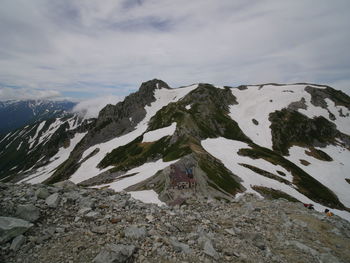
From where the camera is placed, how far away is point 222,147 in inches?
3354

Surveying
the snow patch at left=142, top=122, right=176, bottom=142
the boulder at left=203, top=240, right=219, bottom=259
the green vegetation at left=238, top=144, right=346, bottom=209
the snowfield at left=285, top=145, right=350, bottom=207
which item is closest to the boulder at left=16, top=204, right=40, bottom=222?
the boulder at left=203, top=240, right=219, bottom=259

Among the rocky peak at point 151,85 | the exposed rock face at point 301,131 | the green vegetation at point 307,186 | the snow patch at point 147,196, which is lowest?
the green vegetation at point 307,186

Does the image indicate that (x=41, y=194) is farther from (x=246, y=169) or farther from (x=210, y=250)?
(x=246, y=169)

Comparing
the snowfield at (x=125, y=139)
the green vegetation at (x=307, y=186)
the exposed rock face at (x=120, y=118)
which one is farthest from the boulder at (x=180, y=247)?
the exposed rock face at (x=120, y=118)

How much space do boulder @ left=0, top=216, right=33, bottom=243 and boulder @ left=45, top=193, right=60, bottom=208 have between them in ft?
5.79

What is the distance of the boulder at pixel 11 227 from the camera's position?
824 centimetres

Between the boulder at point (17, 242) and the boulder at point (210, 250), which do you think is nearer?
the boulder at point (17, 242)

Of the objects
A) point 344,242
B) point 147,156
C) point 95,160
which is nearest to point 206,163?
point 147,156

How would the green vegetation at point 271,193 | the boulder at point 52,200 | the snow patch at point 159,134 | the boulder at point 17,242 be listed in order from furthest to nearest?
the snow patch at point 159,134 < the green vegetation at point 271,193 < the boulder at point 52,200 < the boulder at point 17,242

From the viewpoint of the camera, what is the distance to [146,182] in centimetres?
4812

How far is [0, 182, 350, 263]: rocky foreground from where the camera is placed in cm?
852

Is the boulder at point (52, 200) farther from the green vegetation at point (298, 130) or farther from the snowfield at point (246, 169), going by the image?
the green vegetation at point (298, 130)

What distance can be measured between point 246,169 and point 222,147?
66.5 feet

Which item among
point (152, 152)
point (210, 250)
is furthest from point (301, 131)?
point (210, 250)
